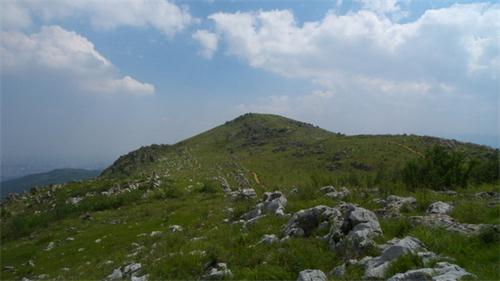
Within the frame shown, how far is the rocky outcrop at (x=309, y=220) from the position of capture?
14.6m

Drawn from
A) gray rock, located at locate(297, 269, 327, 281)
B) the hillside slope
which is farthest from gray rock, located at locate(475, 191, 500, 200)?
the hillside slope

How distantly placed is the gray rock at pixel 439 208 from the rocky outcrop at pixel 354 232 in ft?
10.6

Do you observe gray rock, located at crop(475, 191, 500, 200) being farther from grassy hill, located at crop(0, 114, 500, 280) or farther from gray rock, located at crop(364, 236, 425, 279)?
gray rock, located at crop(364, 236, 425, 279)

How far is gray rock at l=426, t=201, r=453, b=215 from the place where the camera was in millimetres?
14523

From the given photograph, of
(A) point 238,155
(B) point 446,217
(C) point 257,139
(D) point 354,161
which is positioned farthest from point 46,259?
(C) point 257,139

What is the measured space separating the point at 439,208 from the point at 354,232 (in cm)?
515

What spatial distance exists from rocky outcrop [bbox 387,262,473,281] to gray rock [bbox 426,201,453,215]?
21.0 ft

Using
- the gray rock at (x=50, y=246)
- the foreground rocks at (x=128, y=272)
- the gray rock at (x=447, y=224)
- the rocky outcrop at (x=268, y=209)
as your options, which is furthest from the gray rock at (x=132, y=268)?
the gray rock at (x=50, y=246)

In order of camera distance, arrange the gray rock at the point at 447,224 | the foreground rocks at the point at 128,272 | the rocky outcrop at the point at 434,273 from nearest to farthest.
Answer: the rocky outcrop at the point at 434,273, the gray rock at the point at 447,224, the foreground rocks at the point at 128,272

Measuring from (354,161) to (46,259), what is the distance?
7445 centimetres

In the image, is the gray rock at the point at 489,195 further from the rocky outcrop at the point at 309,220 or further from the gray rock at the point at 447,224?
the rocky outcrop at the point at 309,220

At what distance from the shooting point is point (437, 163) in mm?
25312

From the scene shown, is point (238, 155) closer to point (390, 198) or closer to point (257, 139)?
point (257, 139)

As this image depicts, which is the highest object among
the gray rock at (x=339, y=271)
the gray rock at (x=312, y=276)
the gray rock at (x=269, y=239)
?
the gray rock at (x=269, y=239)
